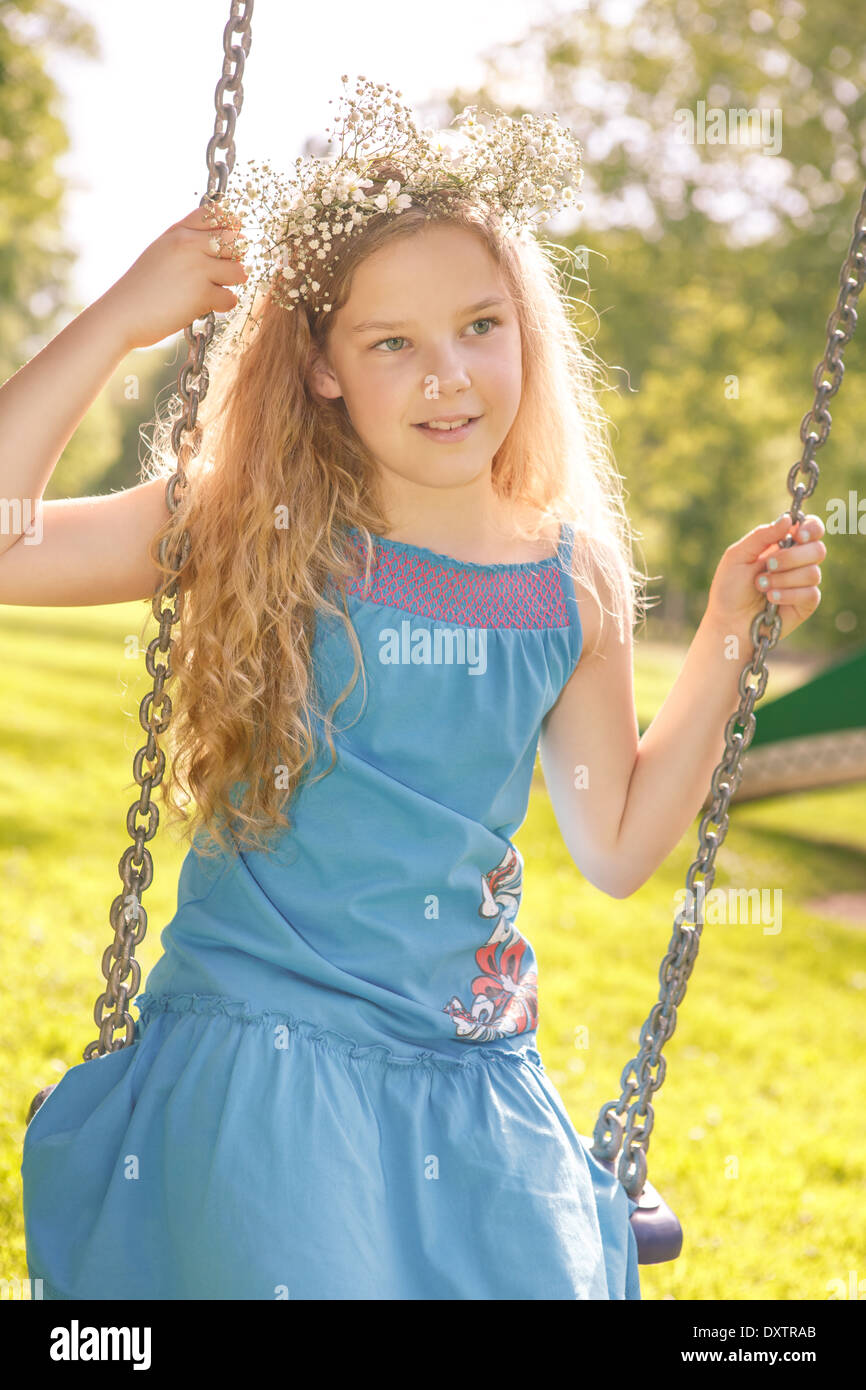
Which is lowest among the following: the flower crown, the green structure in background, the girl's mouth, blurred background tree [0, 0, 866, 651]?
the girl's mouth

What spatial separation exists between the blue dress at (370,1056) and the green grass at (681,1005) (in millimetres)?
435

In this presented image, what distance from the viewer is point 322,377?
2354 millimetres

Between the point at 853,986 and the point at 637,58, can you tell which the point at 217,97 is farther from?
the point at 637,58

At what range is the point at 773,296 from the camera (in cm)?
1370

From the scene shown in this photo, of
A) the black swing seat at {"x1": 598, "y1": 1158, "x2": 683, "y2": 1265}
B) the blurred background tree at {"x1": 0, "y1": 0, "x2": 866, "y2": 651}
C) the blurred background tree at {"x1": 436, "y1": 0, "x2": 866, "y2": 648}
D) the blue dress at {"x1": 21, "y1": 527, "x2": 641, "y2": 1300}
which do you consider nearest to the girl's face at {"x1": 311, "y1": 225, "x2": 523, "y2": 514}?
the blue dress at {"x1": 21, "y1": 527, "x2": 641, "y2": 1300}

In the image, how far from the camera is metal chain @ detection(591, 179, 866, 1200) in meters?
2.39

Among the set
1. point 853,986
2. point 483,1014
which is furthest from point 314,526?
point 853,986

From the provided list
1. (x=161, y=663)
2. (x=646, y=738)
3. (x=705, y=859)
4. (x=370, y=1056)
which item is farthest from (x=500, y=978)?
(x=161, y=663)

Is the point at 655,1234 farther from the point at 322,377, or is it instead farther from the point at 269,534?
the point at 322,377

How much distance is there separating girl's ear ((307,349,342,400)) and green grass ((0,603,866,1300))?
1.95ft

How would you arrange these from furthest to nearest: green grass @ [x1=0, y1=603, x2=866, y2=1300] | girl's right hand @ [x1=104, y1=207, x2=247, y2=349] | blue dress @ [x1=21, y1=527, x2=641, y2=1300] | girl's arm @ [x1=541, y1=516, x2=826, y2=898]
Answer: green grass @ [x1=0, y1=603, x2=866, y2=1300]
girl's arm @ [x1=541, y1=516, x2=826, y2=898]
girl's right hand @ [x1=104, y1=207, x2=247, y2=349]
blue dress @ [x1=21, y1=527, x2=641, y2=1300]

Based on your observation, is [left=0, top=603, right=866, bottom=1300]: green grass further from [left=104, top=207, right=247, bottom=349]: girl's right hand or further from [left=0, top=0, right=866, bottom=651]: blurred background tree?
[left=0, top=0, right=866, bottom=651]: blurred background tree

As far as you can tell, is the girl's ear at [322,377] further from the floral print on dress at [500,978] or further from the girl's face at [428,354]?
the floral print on dress at [500,978]
